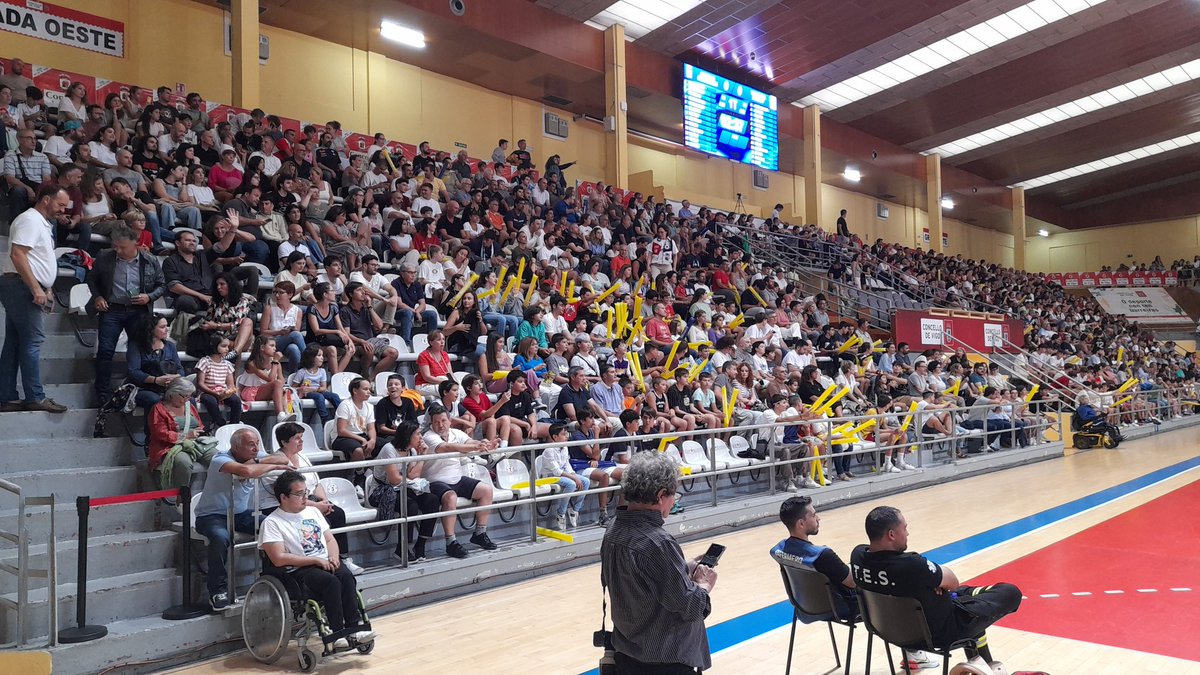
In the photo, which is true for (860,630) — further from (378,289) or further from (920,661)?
(378,289)

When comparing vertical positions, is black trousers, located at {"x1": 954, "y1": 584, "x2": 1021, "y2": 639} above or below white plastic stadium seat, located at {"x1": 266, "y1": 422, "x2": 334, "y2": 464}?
below

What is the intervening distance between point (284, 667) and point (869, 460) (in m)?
8.60

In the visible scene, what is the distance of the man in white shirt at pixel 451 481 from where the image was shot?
20.2ft

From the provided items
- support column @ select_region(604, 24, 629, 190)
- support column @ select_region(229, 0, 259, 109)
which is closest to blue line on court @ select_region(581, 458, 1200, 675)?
support column @ select_region(229, 0, 259, 109)

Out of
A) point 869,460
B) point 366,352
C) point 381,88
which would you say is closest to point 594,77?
point 381,88

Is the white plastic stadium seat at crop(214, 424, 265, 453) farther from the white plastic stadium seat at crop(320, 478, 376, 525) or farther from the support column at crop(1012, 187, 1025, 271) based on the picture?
the support column at crop(1012, 187, 1025, 271)

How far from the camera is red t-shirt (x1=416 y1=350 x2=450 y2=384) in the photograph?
7.93m

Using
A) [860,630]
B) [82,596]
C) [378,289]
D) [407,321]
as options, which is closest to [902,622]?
[860,630]

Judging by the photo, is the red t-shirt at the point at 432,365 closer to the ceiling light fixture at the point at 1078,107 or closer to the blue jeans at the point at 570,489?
the blue jeans at the point at 570,489

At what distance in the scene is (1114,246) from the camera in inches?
1453

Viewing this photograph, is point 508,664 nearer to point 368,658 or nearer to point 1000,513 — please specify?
point 368,658

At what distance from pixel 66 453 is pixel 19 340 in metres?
0.82

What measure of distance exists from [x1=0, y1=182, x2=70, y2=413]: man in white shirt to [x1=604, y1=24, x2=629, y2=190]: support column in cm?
1362

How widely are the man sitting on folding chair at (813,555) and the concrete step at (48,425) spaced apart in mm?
→ 4727
